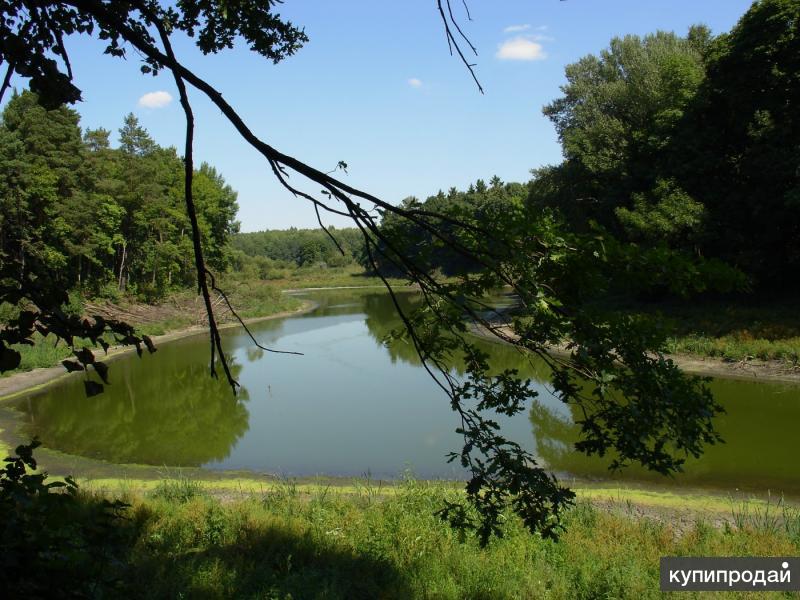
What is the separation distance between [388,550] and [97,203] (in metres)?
27.8

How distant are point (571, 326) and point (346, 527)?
5.86 metres

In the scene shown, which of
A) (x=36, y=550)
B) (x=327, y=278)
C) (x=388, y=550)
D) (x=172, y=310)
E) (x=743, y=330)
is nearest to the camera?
(x=36, y=550)

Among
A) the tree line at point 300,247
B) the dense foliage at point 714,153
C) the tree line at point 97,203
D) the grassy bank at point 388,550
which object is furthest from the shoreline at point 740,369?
the tree line at point 300,247

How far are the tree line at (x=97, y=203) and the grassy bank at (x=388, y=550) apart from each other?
48.6ft

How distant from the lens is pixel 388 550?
6.62 m

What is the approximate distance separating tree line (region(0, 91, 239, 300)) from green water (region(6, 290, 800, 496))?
610 centimetres

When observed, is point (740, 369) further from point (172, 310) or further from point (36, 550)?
point (172, 310)

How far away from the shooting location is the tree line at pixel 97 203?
2517 cm

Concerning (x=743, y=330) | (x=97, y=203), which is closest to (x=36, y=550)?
(x=743, y=330)

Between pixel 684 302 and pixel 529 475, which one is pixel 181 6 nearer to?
pixel 529 475

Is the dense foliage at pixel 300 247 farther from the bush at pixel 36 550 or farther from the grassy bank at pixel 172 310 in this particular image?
the bush at pixel 36 550

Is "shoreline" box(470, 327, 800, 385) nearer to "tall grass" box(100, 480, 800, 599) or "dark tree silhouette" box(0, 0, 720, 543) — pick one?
"tall grass" box(100, 480, 800, 599)

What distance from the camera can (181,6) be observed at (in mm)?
3637

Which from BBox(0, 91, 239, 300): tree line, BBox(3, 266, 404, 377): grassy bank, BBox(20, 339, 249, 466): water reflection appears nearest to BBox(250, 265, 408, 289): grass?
BBox(3, 266, 404, 377): grassy bank
